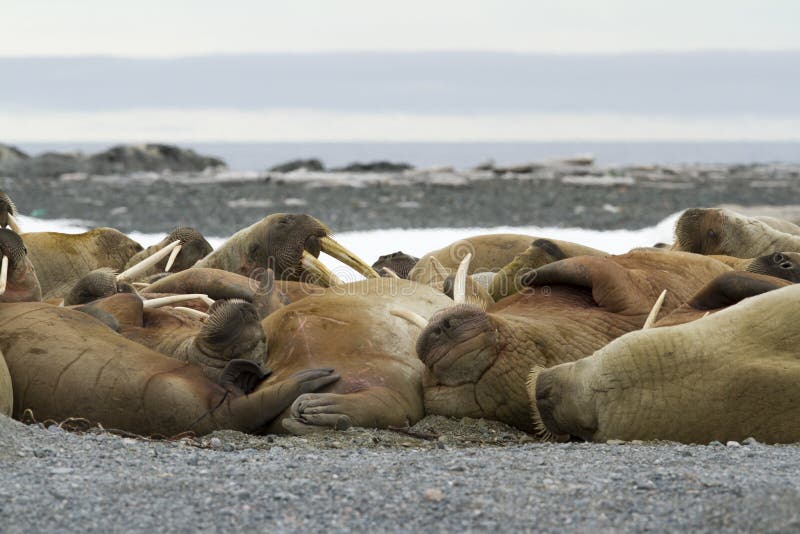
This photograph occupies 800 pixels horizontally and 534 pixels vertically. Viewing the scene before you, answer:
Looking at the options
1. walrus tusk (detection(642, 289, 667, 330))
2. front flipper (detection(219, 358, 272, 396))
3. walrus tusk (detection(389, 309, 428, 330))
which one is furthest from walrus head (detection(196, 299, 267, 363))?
walrus tusk (detection(642, 289, 667, 330))

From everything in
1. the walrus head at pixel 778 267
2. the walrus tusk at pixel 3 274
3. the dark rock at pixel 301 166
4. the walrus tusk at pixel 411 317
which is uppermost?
the walrus head at pixel 778 267

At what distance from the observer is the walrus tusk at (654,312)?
223 inches

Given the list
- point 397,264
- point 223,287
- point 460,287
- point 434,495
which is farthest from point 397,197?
point 434,495

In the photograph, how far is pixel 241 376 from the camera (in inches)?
218

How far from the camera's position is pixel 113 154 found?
3084cm

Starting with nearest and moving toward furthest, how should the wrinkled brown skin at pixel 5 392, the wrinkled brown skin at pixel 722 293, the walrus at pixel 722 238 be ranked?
1. the wrinkled brown skin at pixel 5 392
2. the wrinkled brown skin at pixel 722 293
3. the walrus at pixel 722 238

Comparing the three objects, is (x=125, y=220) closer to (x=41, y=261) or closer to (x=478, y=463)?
(x=41, y=261)

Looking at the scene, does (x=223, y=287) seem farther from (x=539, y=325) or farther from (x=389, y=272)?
(x=539, y=325)

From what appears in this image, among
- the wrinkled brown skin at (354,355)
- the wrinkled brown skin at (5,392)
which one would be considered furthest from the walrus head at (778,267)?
the wrinkled brown skin at (5,392)

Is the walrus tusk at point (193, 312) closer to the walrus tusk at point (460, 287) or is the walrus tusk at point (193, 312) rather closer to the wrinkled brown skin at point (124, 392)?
the wrinkled brown skin at point (124, 392)

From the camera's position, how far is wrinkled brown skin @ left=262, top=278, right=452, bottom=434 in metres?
5.28

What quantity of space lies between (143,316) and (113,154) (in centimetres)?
2521

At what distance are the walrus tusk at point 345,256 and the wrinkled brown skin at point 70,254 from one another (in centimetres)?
172

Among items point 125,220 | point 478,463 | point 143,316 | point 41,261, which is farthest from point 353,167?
point 478,463
